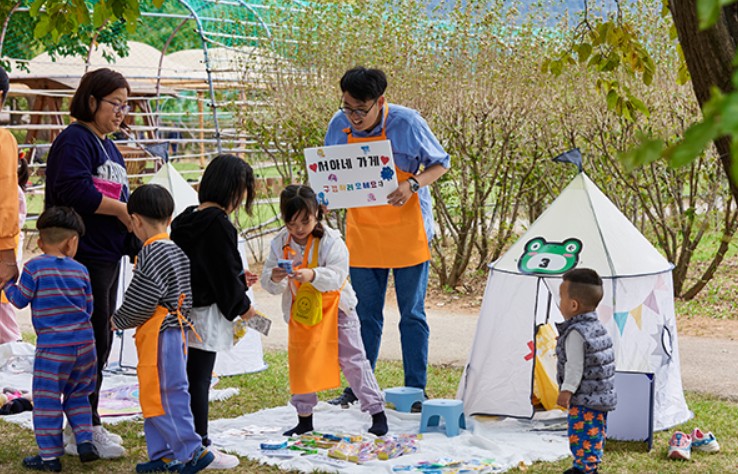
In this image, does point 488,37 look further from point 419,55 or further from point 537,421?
point 537,421

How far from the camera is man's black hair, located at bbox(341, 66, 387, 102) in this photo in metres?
5.16

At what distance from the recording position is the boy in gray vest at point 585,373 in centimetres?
425

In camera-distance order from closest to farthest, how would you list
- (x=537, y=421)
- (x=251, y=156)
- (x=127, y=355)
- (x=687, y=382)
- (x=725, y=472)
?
(x=725, y=472)
(x=537, y=421)
(x=687, y=382)
(x=127, y=355)
(x=251, y=156)

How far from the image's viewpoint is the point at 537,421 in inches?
209

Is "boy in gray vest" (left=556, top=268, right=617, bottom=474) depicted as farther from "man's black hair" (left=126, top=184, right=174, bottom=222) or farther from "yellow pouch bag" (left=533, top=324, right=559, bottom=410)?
"man's black hair" (left=126, top=184, right=174, bottom=222)

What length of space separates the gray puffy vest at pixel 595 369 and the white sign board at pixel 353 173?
1356 mm

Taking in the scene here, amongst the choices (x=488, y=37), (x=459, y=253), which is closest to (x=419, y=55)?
(x=488, y=37)

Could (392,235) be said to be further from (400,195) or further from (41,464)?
(41,464)

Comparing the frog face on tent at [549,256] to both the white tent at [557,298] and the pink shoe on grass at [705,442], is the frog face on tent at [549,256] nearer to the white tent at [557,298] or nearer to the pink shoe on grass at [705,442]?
the white tent at [557,298]

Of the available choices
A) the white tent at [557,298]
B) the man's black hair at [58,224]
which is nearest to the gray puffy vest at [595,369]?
the white tent at [557,298]

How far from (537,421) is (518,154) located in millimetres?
4134

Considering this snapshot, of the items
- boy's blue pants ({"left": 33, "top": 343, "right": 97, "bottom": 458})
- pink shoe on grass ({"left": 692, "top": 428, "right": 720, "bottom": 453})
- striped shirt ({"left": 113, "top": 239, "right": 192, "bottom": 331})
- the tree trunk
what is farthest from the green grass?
the tree trunk

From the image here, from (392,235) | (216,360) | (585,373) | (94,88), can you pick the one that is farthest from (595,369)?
(216,360)

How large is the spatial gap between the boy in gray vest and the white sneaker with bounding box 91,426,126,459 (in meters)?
1.99
